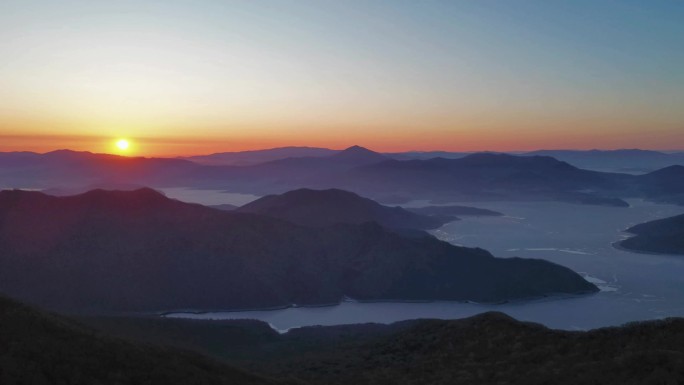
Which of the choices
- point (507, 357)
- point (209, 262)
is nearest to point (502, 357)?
point (507, 357)

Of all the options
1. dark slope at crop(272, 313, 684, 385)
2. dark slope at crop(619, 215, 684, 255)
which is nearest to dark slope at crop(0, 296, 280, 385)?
dark slope at crop(272, 313, 684, 385)

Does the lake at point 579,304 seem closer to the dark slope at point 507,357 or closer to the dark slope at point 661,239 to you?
the dark slope at point 661,239

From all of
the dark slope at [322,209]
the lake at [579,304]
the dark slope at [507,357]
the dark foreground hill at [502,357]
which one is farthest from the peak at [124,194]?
the dark slope at [507,357]

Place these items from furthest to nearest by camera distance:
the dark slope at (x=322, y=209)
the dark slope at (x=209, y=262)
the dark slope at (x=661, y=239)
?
1. the dark slope at (x=661, y=239)
2. the dark slope at (x=322, y=209)
3. the dark slope at (x=209, y=262)

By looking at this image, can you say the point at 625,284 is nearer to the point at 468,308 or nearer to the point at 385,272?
the point at 468,308

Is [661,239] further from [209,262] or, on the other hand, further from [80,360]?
[80,360]
